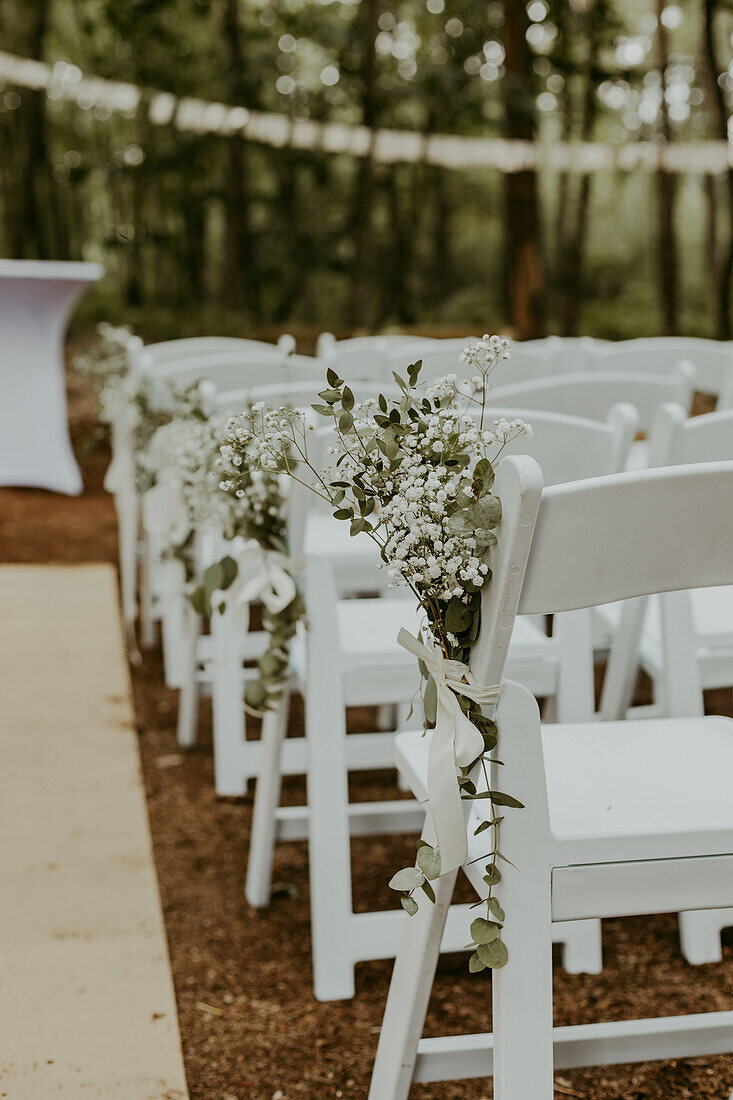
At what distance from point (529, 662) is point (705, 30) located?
35.5 ft

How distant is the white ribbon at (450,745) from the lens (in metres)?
1.08

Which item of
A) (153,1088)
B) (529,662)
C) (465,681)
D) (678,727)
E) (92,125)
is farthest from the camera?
(92,125)

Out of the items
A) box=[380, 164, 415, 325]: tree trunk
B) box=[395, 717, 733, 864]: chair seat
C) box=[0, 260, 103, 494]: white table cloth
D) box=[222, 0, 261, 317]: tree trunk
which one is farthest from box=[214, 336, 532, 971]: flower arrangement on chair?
box=[380, 164, 415, 325]: tree trunk

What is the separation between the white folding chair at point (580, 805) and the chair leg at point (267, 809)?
65cm

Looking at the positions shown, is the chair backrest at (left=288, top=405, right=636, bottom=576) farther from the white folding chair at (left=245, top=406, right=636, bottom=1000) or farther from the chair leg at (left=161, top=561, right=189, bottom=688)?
the chair leg at (left=161, top=561, right=189, bottom=688)

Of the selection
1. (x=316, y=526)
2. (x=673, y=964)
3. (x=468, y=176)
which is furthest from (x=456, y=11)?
(x=673, y=964)

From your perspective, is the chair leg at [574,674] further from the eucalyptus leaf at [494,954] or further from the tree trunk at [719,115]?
the tree trunk at [719,115]

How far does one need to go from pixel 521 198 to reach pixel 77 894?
8.43 meters

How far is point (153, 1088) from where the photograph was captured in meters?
1.61

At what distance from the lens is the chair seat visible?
1.14 m

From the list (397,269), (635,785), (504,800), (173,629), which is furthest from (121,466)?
(397,269)

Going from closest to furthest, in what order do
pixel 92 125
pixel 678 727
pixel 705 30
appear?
pixel 678 727 < pixel 705 30 < pixel 92 125

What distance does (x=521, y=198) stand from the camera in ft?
31.5

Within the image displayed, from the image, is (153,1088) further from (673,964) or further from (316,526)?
(316,526)
